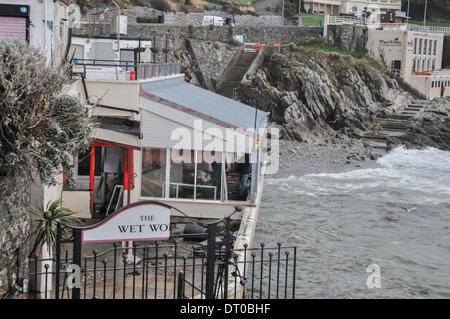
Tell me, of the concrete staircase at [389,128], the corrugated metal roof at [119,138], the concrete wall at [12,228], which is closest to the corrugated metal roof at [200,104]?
the corrugated metal roof at [119,138]

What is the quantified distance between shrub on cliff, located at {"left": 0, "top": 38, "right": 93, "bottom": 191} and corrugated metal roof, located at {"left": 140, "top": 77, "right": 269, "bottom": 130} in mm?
8230

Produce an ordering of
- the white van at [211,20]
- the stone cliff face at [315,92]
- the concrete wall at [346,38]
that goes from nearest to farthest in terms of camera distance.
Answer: the stone cliff face at [315,92], the white van at [211,20], the concrete wall at [346,38]

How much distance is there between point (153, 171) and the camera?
18094 mm

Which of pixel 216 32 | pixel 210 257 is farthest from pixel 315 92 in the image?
pixel 210 257

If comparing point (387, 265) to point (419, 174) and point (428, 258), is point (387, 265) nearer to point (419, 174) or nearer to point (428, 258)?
point (428, 258)

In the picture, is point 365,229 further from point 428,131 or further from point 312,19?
point 312,19

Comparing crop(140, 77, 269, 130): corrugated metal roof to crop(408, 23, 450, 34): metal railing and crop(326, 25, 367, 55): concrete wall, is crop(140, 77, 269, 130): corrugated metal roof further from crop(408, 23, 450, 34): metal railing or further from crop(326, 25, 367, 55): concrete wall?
crop(408, 23, 450, 34): metal railing

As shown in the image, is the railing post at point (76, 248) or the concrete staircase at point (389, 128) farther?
the concrete staircase at point (389, 128)

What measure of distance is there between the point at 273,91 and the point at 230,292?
3163 centimetres

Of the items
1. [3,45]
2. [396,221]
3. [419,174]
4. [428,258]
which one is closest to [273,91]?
[419,174]

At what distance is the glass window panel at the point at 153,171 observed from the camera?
1802cm

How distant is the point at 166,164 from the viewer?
1808 centimetres

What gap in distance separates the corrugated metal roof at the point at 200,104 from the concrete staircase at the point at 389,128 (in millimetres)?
17975

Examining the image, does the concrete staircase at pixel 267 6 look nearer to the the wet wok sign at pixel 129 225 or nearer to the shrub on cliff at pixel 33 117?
the shrub on cliff at pixel 33 117
